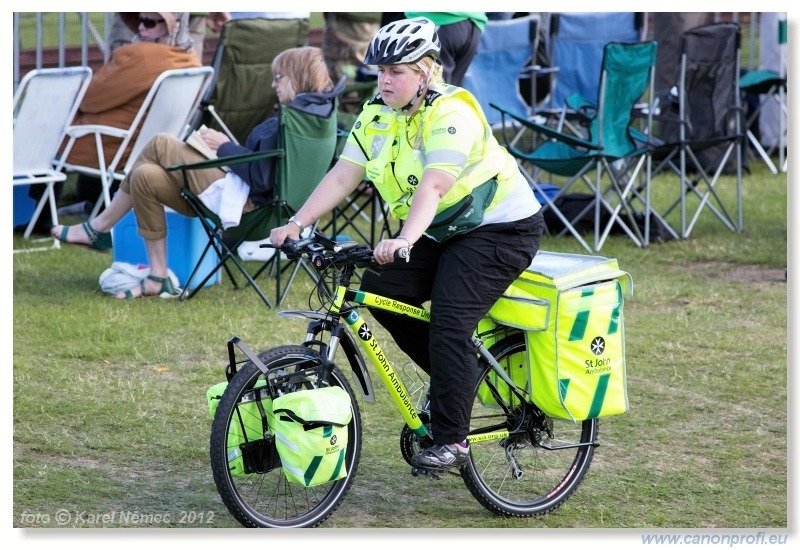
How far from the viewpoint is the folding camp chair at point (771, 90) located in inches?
439

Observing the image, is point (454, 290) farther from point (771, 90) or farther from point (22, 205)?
point (771, 90)

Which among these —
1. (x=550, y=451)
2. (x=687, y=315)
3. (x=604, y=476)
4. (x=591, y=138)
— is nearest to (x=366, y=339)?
(x=550, y=451)

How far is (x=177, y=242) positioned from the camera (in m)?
7.05

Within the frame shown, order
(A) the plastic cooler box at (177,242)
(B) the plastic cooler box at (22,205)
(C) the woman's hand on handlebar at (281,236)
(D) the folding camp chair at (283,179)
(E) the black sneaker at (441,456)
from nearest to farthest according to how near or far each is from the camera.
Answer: (C) the woman's hand on handlebar at (281,236) < (E) the black sneaker at (441,456) < (D) the folding camp chair at (283,179) < (A) the plastic cooler box at (177,242) < (B) the plastic cooler box at (22,205)

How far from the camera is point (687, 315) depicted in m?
6.78

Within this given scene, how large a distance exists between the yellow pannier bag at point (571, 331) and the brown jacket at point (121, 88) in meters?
4.59

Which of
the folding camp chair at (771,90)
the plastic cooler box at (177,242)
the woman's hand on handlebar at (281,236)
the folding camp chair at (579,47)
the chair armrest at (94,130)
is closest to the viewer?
the woman's hand on handlebar at (281,236)

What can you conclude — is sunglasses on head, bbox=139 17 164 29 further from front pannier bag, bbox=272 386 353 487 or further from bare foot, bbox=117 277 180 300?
front pannier bag, bbox=272 386 353 487

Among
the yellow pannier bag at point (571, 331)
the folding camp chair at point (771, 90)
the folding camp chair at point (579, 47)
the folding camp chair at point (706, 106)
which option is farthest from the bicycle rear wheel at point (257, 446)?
the folding camp chair at point (771, 90)

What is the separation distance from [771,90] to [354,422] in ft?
27.3

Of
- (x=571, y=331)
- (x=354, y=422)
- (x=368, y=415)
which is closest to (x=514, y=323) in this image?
(x=571, y=331)

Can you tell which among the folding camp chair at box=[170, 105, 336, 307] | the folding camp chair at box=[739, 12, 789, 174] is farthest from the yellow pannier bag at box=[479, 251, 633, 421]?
the folding camp chair at box=[739, 12, 789, 174]

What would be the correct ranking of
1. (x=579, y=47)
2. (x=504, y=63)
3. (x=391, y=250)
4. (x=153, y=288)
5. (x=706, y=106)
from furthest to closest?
(x=579, y=47), (x=504, y=63), (x=706, y=106), (x=153, y=288), (x=391, y=250)
